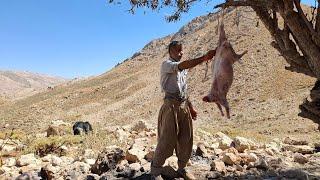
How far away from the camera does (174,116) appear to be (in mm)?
6617

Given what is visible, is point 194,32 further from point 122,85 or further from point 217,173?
point 217,173

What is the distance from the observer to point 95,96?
173 ft

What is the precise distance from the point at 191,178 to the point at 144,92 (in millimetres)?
40266

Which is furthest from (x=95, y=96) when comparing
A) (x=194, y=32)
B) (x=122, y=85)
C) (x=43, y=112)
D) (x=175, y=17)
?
(x=175, y=17)

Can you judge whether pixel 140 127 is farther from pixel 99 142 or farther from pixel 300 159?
pixel 300 159

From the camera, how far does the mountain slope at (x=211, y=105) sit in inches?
1037

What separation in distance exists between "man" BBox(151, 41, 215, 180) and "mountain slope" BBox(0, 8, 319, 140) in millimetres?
9649

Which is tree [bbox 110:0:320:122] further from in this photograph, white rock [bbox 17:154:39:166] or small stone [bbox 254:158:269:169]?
white rock [bbox 17:154:39:166]

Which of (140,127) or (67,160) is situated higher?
(140,127)

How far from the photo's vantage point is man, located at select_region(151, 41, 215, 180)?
6.39 m

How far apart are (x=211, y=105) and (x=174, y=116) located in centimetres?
2686

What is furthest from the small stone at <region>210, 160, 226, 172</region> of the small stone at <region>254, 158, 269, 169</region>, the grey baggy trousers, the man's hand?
the man's hand

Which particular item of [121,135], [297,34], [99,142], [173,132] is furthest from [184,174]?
[121,135]

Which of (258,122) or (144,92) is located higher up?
(144,92)
